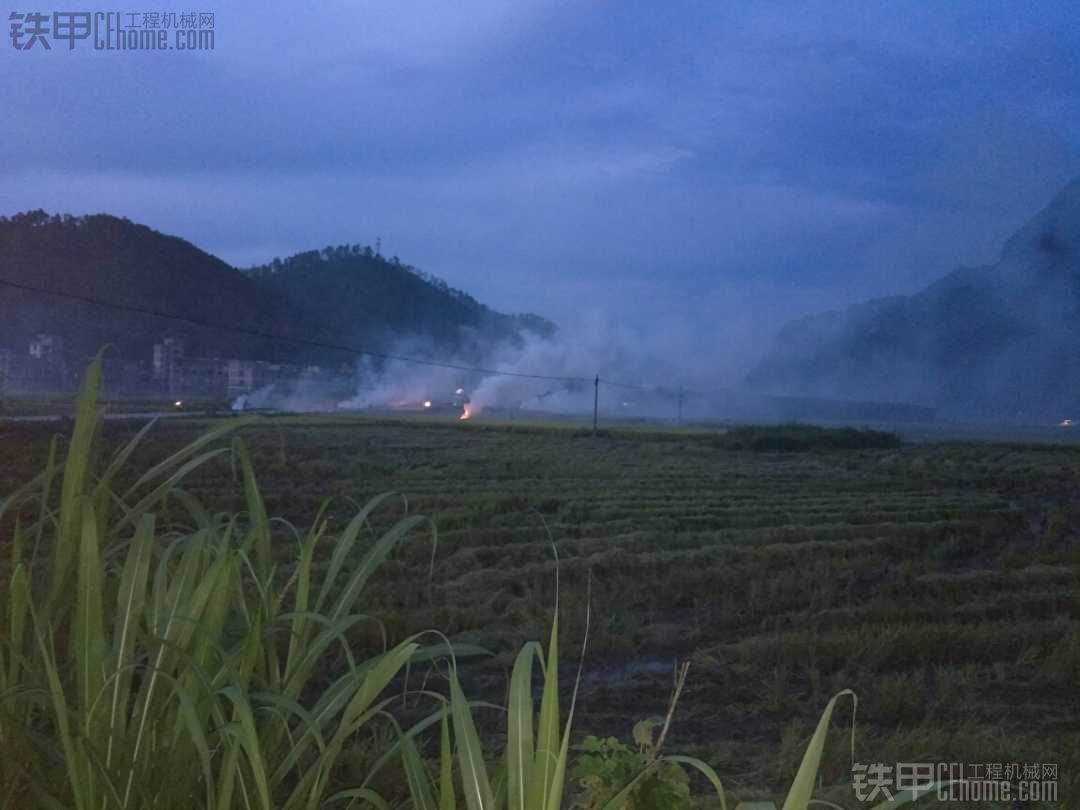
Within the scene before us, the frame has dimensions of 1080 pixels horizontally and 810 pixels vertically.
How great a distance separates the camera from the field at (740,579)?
4242 millimetres

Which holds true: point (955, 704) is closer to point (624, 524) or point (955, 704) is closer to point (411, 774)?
point (411, 774)

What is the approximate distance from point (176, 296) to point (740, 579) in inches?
256

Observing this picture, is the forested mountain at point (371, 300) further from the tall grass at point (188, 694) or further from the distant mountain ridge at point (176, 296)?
the tall grass at point (188, 694)

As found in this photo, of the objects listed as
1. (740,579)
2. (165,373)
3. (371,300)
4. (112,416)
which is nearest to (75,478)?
(112,416)

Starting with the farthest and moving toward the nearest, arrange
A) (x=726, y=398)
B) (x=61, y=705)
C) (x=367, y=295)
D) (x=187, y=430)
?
(x=726, y=398)
(x=367, y=295)
(x=187, y=430)
(x=61, y=705)

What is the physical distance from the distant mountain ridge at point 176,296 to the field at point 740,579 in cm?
120

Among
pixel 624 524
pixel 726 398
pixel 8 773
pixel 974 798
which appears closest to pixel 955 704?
pixel 974 798

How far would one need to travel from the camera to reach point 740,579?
7.30m

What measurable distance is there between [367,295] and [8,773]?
1560 cm

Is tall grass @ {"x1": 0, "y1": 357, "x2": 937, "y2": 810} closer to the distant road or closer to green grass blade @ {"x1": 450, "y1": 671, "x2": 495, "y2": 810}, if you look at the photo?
green grass blade @ {"x1": 450, "y1": 671, "x2": 495, "y2": 810}

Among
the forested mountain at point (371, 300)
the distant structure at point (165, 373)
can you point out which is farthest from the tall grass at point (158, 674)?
the forested mountain at point (371, 300)

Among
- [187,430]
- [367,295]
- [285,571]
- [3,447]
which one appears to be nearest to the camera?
[285,571]

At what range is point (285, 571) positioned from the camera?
18.7 feet

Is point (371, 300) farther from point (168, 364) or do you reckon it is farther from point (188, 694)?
point (188, 694)
